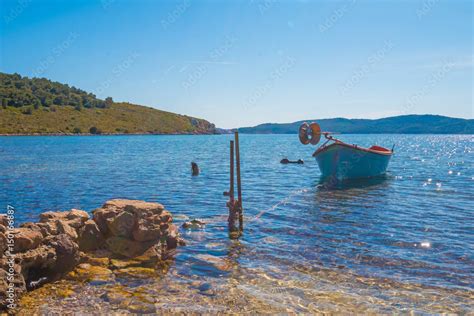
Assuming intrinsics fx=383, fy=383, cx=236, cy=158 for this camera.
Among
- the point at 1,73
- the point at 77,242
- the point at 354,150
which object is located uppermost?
the point at 1,73

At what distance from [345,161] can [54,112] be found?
501ft

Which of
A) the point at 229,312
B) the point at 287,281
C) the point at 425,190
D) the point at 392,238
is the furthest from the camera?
the point at 425,190

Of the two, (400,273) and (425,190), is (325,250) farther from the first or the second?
(425,190)

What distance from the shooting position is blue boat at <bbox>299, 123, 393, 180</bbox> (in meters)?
32.7

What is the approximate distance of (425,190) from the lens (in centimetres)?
3053

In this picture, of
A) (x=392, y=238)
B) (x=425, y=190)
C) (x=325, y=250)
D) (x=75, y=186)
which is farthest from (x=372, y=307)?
(x=75, y=186)

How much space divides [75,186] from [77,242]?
1901 centimetres

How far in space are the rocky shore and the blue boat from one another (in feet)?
65.2

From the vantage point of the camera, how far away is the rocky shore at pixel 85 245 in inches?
416

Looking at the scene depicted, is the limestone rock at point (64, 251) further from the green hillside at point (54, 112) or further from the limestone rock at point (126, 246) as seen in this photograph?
the green hillside at point (54, 112)

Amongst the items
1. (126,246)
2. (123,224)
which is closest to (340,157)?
(123,224)

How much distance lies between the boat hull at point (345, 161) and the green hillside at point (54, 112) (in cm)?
12463

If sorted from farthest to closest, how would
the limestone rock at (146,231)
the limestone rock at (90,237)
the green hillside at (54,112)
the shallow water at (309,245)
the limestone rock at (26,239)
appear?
1. the green hillside at (54,112)
2. the limestone rock at (146,231)
3. the limestone rock at (90,237)
4. the limestone rock at (26,239)
5. the shallow water at (309,245)

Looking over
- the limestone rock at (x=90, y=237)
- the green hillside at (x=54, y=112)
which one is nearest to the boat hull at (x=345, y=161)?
the limestone rock at (x=90, y=237)
